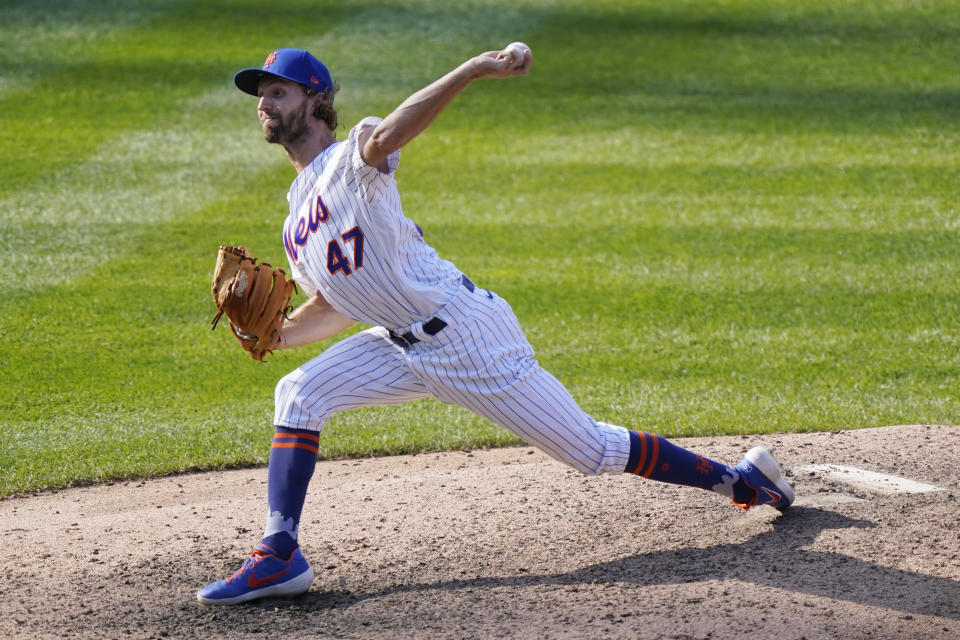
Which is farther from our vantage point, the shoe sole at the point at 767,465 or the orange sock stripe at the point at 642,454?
the shoe sole at the point at 767,465

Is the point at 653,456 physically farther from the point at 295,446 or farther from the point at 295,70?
the point at 295,70

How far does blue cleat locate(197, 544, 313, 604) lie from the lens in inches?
137

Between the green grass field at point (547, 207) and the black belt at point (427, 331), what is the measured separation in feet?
5.69

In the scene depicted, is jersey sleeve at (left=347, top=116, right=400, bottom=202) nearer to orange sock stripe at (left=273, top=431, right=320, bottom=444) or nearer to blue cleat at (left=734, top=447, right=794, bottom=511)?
orange sock stripe at (left=273, top=431, right=320, bottom=444)

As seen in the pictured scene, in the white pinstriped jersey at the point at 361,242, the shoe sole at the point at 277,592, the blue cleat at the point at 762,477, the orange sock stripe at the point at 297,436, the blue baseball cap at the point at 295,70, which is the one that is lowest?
the shoe sole at the point at 277,592

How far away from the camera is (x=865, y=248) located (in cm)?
764

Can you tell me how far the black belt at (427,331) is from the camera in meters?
3.59

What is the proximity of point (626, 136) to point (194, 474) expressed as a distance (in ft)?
18.9

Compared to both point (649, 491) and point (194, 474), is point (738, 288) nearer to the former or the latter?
point (649, 491)

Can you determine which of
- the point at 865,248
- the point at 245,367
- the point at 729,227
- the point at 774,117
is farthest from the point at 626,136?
the point at 245,367

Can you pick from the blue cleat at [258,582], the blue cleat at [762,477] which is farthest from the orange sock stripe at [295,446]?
the blue cleat at [762,477]

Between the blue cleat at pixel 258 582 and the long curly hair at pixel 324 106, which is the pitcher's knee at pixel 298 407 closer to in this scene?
the blue cleat at pixel 258 582

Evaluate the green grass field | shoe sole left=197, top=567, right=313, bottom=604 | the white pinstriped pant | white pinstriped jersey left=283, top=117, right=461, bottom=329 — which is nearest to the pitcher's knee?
the white pinstriped pant

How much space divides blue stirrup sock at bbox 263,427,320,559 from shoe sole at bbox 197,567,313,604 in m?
0.08
